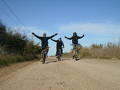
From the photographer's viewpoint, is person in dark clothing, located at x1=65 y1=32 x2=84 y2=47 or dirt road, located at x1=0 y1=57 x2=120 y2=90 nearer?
dirt road, located at x1=0 y1=57 x2=120 y2=90

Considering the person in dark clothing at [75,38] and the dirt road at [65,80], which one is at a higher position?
the person in dark clothing at [75,38]

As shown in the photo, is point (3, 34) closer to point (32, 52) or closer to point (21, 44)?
point (21, 44)

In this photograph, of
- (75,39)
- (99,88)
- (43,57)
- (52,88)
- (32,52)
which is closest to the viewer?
(99,88)

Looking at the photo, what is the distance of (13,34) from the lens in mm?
26703

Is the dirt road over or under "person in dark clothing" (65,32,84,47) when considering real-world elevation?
under

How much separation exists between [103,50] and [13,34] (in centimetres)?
1116

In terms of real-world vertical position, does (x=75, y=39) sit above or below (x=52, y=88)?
above

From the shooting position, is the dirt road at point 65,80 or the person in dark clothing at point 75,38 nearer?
the dirt road at point 65,80

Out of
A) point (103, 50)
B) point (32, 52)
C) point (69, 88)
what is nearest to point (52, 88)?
point (69, 88)

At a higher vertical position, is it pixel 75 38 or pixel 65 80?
pixel 75 38

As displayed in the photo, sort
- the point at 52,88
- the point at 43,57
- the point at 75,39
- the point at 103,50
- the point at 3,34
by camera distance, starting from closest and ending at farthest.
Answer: the point at 52,88 → the point at 43,57 → the point at 75,39 → the point at 103,50 → the point at 3,34

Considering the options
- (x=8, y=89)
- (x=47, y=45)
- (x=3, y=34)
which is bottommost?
(x=8, y=89)

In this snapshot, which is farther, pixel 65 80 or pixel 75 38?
pixel 75 38

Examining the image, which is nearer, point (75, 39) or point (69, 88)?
point (69, 88)
